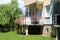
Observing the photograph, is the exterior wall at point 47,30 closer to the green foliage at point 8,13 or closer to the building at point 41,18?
the building at point 41,18

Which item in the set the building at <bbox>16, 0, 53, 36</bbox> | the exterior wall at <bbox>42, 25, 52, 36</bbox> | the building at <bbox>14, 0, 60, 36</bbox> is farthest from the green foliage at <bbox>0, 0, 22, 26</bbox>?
the exterior wall at <bbox>42, 25, 52, 36</bbox>

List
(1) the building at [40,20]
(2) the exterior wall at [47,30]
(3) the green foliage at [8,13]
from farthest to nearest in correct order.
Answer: (3) the green foliage at [8,13] < (1) the building at [40,20] < (2) the exterior wall at [47,30]

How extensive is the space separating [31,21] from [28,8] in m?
6.27

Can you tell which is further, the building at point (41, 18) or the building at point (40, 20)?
the building at point (40, 20)

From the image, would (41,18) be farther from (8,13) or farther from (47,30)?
(8,13)

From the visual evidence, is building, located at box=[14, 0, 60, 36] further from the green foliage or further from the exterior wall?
the green foliage

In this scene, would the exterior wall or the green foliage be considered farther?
the green foliage

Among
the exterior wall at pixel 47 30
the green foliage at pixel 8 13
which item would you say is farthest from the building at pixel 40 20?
the green foliage at pixel 8 13

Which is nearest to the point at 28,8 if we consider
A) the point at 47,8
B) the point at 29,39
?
the point at 47,8

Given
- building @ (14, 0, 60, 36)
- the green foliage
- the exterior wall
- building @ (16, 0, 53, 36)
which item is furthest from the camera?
the green foliage

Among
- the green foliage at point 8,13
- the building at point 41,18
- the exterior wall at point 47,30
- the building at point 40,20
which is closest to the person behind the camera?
the building at point 41,18

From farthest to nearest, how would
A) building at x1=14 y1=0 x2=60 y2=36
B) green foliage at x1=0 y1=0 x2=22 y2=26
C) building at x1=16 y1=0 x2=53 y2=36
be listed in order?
green foliage at x1=0 y1=0 x2=22 y2=26
building at x1=16 y1=0 x2=53 y2=36
building at x1=14 y1=0 x2=60 y2=36

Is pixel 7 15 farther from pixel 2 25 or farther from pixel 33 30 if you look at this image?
pixel 33 30

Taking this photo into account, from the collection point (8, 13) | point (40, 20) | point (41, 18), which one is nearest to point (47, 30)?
point (40, 20)
